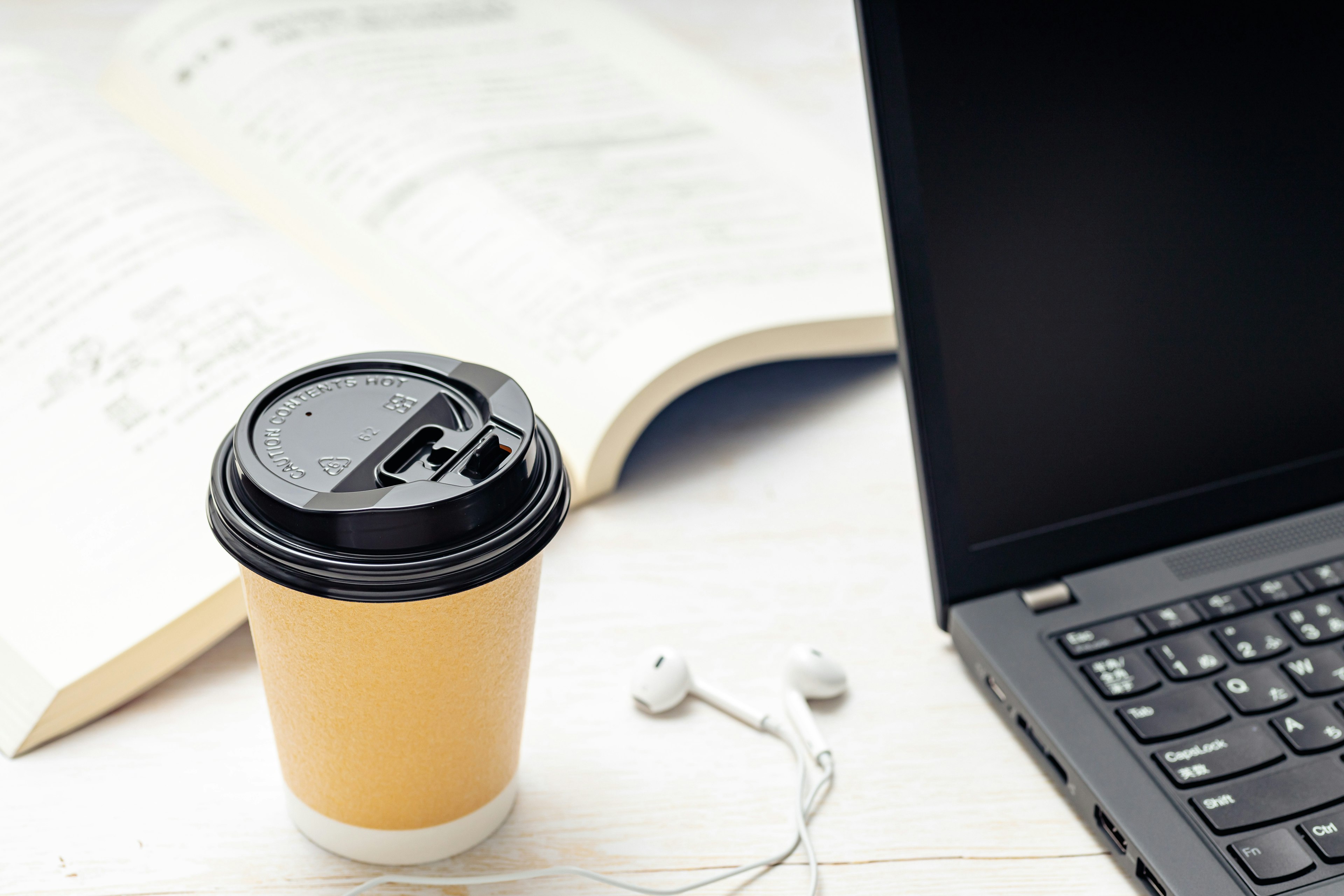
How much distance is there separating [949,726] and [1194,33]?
0.29 m

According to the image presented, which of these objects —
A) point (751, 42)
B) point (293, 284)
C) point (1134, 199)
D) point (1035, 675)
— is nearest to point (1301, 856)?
point (1035, 675)

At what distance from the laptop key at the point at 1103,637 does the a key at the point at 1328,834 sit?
9 centimetres

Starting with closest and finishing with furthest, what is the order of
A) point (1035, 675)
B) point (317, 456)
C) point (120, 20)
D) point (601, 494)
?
point (317, 456) < point (1035, 675) < point (601, 494) < point (120, 20)

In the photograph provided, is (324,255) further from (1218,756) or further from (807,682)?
(1218,756)

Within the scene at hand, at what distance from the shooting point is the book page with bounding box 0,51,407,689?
446mm

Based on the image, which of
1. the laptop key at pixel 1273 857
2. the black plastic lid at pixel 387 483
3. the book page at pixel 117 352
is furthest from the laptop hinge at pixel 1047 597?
the book page at pixel 117 352

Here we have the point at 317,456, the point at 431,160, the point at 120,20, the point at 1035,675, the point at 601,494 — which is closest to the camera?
the point at 317,456

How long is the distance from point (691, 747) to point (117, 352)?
33 cm

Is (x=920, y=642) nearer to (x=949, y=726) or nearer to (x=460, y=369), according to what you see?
(x=949, y=726)

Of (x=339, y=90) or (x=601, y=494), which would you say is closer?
(x=601, y=494)

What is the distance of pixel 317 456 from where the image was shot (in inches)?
12.3

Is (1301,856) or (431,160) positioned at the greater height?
(431,160)

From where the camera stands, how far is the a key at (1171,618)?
1.45 feet

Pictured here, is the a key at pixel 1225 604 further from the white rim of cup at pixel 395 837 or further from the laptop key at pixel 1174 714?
the white rim of cup at pixel 395 837
